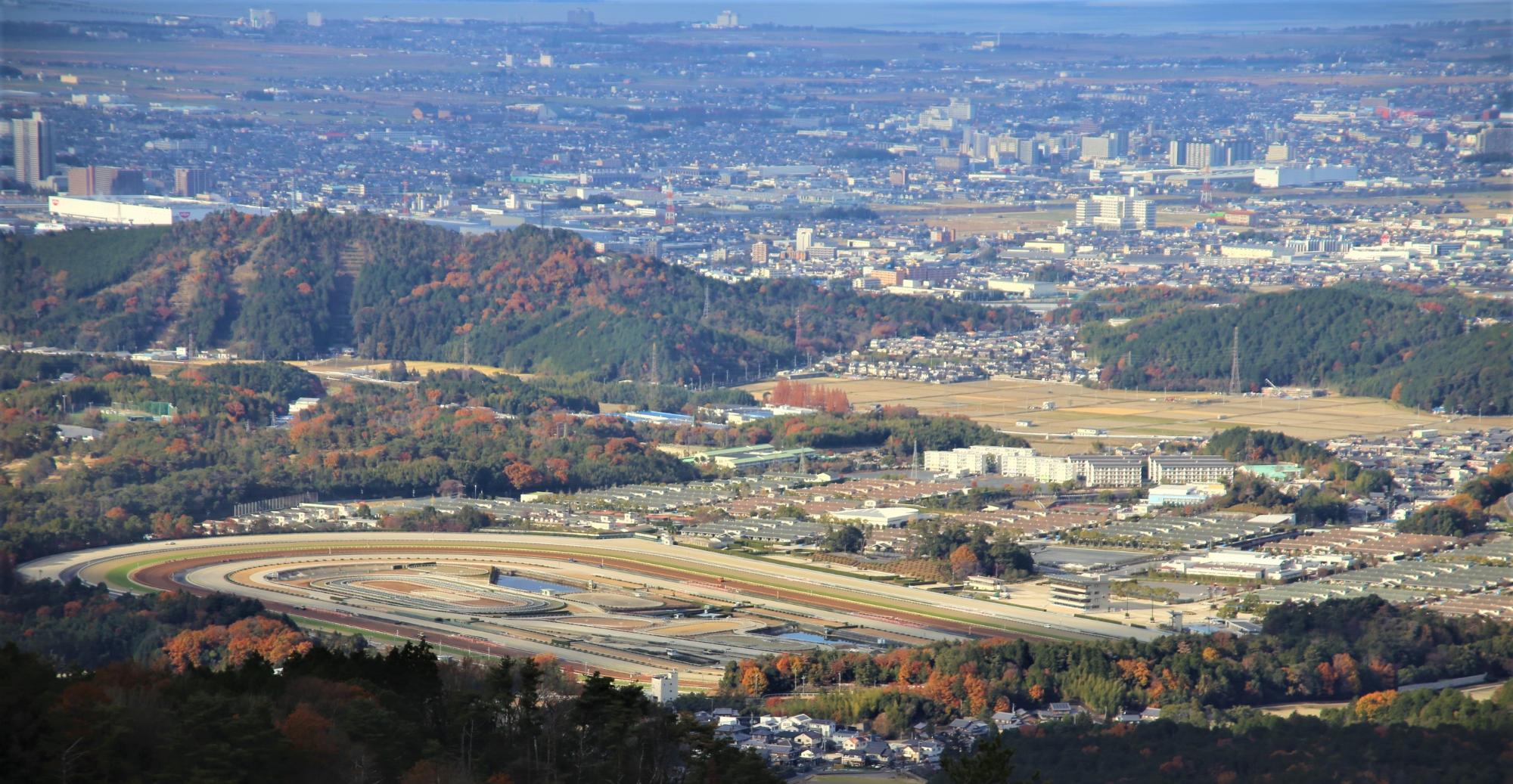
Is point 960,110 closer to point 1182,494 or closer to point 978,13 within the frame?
point 978,13

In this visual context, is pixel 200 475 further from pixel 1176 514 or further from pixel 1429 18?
pixel 1429 18

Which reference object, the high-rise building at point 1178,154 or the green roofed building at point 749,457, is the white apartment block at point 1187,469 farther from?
the high-rise building at point 1178,154

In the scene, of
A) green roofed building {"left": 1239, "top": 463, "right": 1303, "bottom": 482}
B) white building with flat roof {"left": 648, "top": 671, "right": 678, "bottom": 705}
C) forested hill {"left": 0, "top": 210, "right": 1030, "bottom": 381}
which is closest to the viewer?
white building with flat roof {"left": 648, "top": 671, "right": 678, "bottom": 705}

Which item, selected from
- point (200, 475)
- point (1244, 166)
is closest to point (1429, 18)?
point (1244, 166)

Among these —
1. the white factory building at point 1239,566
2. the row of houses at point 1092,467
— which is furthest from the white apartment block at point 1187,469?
the white factory building at point 1239,566

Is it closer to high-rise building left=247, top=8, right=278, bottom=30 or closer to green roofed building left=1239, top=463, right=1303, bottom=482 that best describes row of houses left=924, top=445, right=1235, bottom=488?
green roofed building left=1239, top=463, right=1303, bottom=482

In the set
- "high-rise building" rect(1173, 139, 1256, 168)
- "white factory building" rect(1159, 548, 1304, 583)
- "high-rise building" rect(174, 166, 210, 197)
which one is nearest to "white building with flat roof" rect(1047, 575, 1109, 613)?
"white factory building" rect(1159, 548, 1304, 583)
